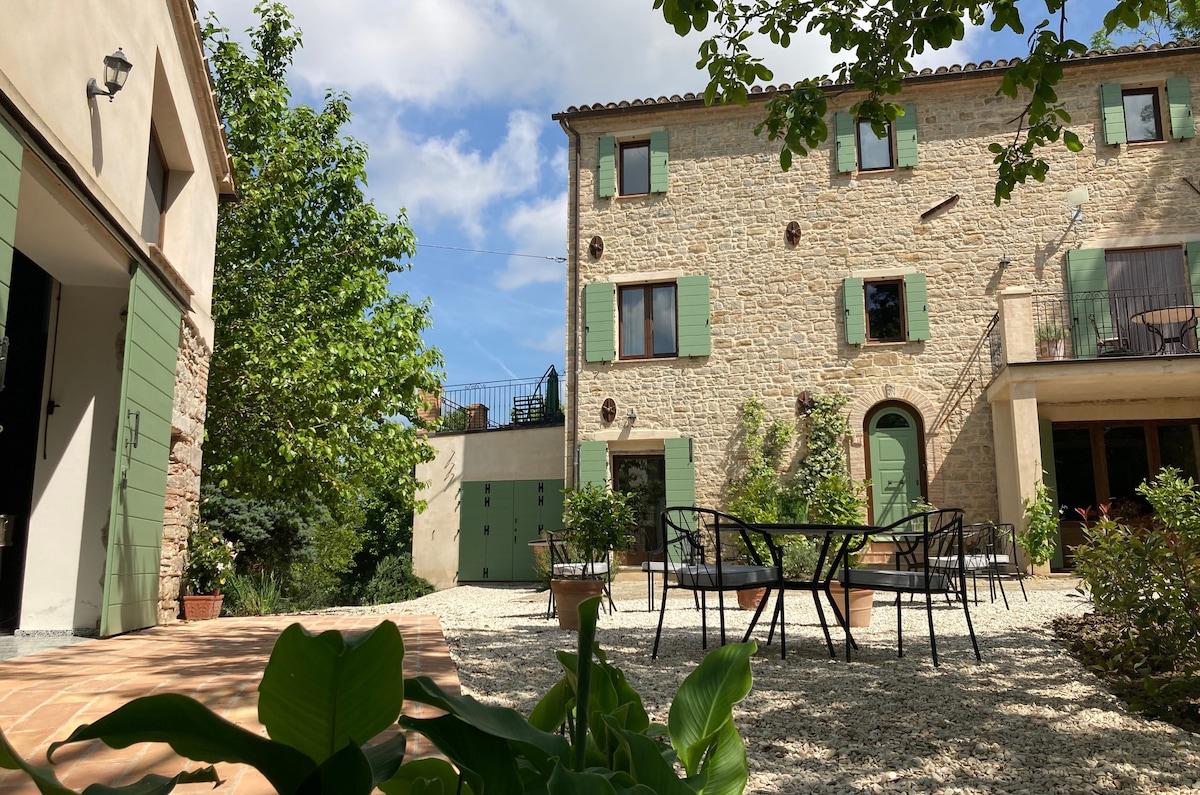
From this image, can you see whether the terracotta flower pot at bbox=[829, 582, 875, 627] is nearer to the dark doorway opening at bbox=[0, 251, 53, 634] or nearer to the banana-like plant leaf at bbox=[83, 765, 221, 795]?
the dark doorway opening at bbox=[0, 251, 53, 634]

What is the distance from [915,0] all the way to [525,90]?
39.9 feet

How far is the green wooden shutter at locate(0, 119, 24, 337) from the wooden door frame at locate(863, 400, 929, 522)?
9.56 metres

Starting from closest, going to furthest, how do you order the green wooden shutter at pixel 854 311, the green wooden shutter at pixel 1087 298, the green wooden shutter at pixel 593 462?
the green wooden shutter at pixel 1087 298, the green wooden shutter at pixel 854 311, the green wooden shutter at pixel 593 462

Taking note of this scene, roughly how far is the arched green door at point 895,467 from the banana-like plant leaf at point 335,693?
36.1ft

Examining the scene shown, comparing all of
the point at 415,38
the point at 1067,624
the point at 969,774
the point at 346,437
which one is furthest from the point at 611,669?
the point at 415,38

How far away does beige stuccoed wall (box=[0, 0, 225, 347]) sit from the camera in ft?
11.5

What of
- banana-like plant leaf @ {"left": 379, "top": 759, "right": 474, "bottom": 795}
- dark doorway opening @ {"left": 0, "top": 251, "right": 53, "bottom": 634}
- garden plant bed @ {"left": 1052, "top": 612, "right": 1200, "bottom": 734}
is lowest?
garden plant bed @ {"left": 1052, "top": 612, "right": 1200, "bottom": 734}

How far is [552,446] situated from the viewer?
43.9 ft

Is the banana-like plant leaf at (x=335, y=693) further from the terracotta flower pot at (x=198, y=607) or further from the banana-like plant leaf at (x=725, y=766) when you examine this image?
the terracotta flower pot at (x=198, y=607)

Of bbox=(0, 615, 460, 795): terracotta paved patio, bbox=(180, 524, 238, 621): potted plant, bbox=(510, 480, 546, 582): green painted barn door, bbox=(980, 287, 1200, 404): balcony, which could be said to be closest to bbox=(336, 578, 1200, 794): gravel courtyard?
bbox=(0, 615, 460, 795): terracotta paved patio

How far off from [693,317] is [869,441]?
289 centimetres

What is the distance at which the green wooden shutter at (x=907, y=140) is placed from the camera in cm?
1148

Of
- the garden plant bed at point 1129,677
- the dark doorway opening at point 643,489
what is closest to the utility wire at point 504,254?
the dark doorway opening at point 643,489

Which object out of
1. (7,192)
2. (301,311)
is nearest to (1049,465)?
(301,311)
